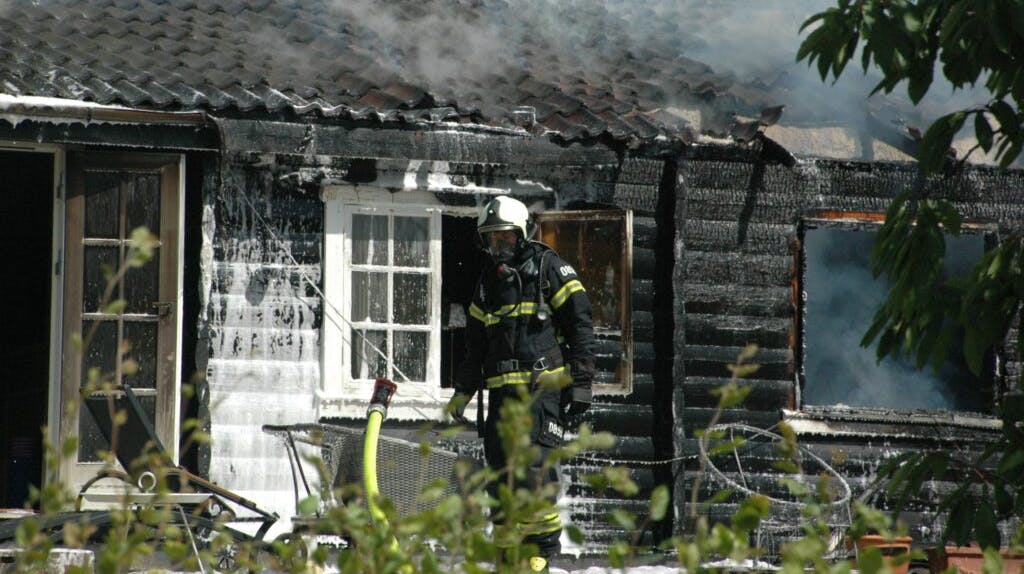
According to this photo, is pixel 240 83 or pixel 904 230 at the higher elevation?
pixel 240 83

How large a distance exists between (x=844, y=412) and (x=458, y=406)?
654 cm

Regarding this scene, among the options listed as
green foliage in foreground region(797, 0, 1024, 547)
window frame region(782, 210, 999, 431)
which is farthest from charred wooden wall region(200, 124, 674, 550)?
green foliage in foreground region(797, 0, 1024, 547)

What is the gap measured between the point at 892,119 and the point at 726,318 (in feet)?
7.01

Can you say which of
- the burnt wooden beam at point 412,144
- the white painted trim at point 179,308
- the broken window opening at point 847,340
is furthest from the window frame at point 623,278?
the broken window opening at point 847,340

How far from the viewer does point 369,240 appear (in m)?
10.8

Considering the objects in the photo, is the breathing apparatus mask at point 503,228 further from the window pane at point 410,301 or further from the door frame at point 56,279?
the door frame at point 56,279

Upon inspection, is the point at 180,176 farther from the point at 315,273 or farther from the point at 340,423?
the point at 340,423

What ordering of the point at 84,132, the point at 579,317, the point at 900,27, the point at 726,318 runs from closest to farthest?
the point at 900,27 → the point at 579,317 → the point at 84,132 → the point at 726,318

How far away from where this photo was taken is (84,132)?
9922 mm

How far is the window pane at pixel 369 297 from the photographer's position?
10781mm

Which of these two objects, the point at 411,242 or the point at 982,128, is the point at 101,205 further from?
the point at 982,128

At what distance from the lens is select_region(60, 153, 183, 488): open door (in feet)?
33.2

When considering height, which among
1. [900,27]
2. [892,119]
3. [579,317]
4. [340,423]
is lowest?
[340,423]

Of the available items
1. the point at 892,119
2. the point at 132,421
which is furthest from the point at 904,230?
the point at 892,119
